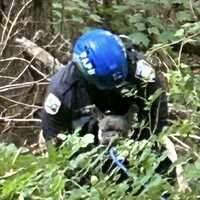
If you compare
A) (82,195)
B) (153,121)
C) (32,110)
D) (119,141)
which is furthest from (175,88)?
(32,110)

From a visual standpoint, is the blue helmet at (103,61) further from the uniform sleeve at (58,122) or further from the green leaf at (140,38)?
the green leaf at (140,38)

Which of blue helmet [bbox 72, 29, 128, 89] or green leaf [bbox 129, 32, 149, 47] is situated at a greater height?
blue helmet [bbox 72, 29, 128, 89]

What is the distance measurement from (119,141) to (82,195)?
0.56 m

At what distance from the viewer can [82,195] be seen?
6.71 feet

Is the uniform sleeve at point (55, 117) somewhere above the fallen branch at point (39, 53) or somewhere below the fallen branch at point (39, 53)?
above

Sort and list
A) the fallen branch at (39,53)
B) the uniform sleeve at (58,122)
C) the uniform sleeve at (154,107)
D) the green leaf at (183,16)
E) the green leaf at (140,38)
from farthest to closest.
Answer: the green leaf at (183,16), the green leaf at (140,38), the fallen branch at (39,53), the uniform sleeve at (58,122), the uniform sleeve at (154,107)

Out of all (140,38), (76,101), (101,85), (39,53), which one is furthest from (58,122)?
(140,38)

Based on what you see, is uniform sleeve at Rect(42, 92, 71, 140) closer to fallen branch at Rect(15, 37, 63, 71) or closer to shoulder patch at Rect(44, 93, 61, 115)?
shoulder patch at Rect(44, 93, 61, 115)

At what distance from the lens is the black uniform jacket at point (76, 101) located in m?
3.31

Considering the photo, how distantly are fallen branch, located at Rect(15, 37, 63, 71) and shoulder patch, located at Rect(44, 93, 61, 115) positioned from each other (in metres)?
1.32

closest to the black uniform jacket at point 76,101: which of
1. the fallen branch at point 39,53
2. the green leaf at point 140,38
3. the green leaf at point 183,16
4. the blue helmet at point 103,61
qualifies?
the blue helmet at point 103,61

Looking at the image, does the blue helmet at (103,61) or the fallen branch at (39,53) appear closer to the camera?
the blue helmet at (103,61)

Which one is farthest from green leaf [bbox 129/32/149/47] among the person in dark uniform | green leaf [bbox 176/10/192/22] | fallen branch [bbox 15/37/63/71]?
the person in dark uniform

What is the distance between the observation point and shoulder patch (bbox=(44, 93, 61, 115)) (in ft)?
10.9
